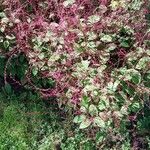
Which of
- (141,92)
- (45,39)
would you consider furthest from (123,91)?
(45,39)

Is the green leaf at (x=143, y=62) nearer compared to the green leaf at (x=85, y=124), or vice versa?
the green leaf at (x=85, y=124)

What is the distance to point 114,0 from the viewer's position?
409cm

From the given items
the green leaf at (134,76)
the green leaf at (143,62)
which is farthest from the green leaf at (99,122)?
the green leaf at (143,62)

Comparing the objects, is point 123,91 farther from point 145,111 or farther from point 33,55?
point 33,55

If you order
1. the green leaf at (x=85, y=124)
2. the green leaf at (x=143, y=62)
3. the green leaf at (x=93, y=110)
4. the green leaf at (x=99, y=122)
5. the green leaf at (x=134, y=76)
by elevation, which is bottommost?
the green leaf at (x=85, y=124)

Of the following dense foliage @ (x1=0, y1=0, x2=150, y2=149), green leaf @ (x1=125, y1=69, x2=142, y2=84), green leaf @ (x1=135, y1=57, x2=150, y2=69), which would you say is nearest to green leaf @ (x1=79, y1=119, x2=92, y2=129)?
dense foliage @ (x1=0, y1=0, x2=150, y2=149)

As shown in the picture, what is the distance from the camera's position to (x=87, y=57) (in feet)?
12.6

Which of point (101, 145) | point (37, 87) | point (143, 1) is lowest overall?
point (101, 145)

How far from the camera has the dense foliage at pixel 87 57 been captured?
3578 millimetres

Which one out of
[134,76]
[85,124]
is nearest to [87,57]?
[134,76]

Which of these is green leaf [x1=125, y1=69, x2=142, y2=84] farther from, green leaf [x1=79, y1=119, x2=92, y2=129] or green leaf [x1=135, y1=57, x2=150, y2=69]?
green leaf [x1=79, y1=119, x2=92, y2=129]

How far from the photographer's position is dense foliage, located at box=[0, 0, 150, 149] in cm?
358

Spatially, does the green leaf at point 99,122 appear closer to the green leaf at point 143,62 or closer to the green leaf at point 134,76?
the green leaf at point 134,76

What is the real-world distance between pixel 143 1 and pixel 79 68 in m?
0.87
